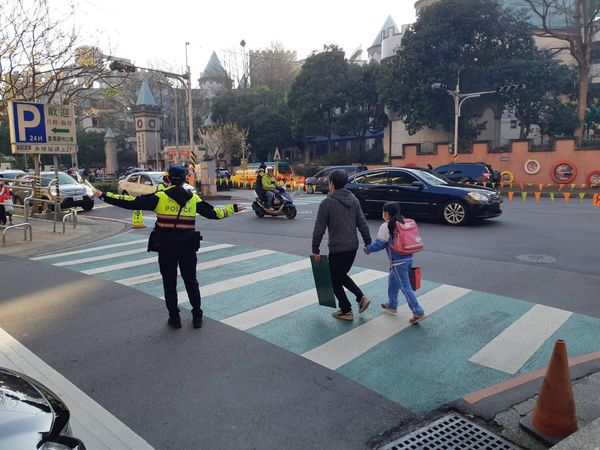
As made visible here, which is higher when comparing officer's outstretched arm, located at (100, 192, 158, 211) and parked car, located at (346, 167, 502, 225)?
officer's outstretched arm, located at (100, 192, 158, 211)

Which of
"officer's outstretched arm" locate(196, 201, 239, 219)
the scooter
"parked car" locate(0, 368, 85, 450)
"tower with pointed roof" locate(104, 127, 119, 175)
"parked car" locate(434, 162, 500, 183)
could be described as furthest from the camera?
"tower with pointed roof" locate(104, 127, 119, 175)

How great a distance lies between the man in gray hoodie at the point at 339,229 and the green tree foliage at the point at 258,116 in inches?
1832

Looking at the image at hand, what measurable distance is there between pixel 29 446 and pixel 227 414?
5.70 ft

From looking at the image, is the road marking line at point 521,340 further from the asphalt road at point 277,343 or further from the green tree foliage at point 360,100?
the green tree foliage at point 360,100

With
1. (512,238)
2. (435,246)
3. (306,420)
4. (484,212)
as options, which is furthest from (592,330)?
(484,212)

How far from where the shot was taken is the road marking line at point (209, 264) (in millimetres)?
7966

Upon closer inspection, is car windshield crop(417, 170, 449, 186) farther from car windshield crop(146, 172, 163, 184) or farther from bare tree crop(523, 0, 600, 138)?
bare tree crop(523, 0, 600, 138)

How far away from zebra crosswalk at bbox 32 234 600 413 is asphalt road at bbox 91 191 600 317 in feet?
2.14

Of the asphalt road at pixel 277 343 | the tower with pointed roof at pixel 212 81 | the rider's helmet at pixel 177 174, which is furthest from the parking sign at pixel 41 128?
the tower with pointed roof at pixel 212 81

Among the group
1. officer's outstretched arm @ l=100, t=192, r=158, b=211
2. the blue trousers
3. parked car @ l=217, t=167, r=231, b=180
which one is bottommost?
the blue trousers

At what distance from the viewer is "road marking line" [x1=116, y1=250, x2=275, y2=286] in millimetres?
7966

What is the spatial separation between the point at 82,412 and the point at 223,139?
47303 mm

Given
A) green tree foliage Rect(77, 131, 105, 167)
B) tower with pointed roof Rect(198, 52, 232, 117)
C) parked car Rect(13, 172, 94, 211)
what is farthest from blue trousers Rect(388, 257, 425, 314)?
tower with pointed roof Rect(198, 52, 232, 117)

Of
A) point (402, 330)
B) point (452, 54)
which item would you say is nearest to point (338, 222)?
point (402, 330)
